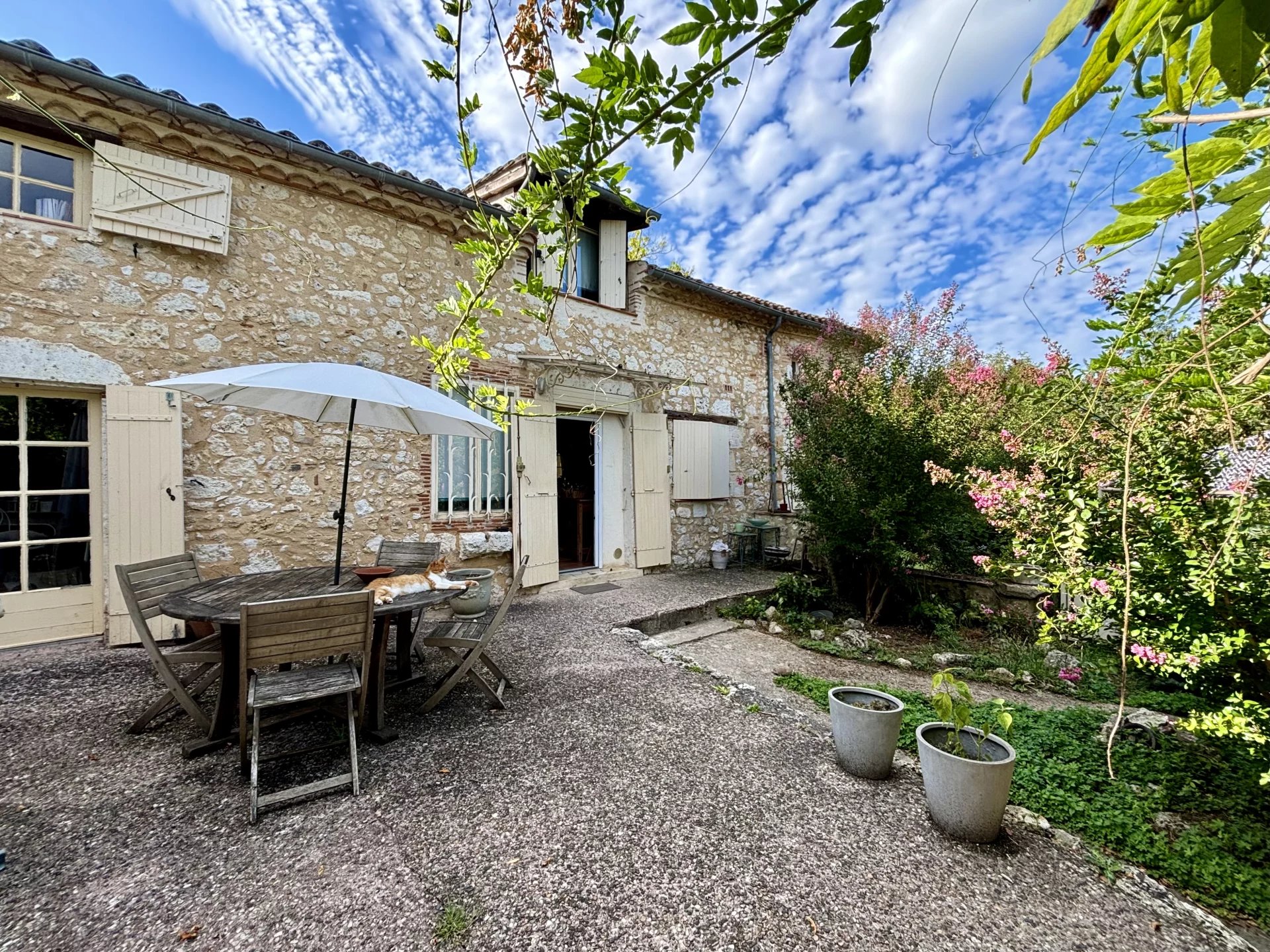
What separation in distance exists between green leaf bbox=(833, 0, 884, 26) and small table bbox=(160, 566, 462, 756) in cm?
291

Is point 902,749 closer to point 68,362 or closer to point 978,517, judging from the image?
point 978,517

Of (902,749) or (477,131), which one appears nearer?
(477,131)

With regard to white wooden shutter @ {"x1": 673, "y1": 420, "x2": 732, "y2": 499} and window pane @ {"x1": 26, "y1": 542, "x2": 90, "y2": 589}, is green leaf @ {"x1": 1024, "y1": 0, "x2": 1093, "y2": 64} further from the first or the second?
white wooden shutter @ {"x1": 673, "y1": 420, "x2": 732, "y2": 499}

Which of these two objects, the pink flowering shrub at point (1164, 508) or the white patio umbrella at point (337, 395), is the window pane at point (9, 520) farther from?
the pink flowering shrub at point (1164, 508)

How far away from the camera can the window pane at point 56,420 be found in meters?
4.04

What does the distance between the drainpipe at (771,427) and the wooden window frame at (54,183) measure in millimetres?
8233

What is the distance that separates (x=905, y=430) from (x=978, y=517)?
1.19 metres

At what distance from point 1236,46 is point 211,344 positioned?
5884mm

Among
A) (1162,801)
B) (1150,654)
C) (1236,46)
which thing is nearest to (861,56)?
(1236,46)

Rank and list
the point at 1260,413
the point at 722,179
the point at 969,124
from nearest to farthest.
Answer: the point at 969,124 < the point at 722,179 < the point at 1260,413

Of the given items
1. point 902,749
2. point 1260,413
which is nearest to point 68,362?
point 902,749

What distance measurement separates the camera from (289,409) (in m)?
3.54

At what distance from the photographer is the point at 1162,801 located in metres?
2.55

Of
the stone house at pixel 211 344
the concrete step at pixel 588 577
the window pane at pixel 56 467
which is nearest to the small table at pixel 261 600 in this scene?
the stone house at pixel 211 344
